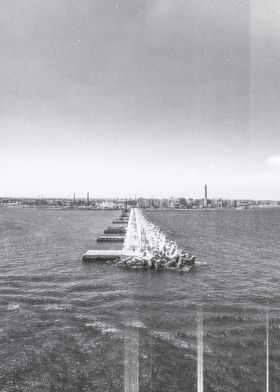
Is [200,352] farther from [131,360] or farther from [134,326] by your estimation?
[134,326]

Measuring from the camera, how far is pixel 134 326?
14180 mm

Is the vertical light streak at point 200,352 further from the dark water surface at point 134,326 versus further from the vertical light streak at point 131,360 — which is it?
the vertical light streak at point 131,360

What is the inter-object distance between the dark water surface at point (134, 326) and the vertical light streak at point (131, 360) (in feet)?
0.48

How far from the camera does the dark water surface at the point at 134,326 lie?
404 inches

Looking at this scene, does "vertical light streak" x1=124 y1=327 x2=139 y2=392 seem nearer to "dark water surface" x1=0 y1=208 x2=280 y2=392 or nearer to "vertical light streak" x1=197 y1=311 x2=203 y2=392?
"dark water surface" x1=0 y1=208 x2=280 y2=392

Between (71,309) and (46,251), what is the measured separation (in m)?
19.9

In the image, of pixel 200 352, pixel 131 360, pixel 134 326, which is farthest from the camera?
pixel 134 326

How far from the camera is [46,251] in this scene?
34.8m

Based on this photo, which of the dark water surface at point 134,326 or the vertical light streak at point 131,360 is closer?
the vertical light streak at point 131,360

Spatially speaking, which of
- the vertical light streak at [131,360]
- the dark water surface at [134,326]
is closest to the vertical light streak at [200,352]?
the dark water surface at [134,326]

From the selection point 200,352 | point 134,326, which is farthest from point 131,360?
point 134,326

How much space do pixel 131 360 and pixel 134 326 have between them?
115 inches

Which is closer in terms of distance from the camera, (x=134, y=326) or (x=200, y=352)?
(x=200, y=352)

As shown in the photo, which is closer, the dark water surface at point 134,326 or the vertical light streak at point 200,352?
the vertical light streak at point 200,352
